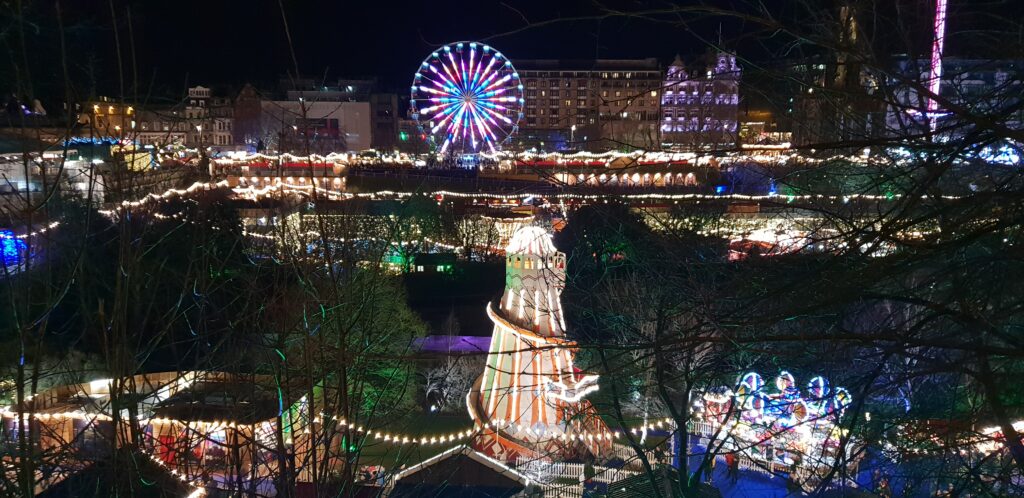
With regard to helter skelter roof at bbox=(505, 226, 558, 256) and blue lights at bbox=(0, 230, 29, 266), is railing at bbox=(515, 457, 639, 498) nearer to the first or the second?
helter skelter roof at bbox=(505, 226, 558, 256)

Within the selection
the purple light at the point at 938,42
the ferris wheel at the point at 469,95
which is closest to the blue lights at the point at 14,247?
the purple light at the point at 938,42

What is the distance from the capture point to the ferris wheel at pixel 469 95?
26219 millimetres

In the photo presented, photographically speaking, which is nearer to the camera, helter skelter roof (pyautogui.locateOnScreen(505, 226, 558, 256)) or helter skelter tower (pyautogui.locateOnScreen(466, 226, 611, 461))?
helter skelter tower (pyautogui.locateOnScreen(466, 226, 611, 461))

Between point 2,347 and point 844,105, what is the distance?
669 centimetres

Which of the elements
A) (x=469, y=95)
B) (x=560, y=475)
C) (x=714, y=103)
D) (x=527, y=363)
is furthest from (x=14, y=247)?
(x=469, y=95)

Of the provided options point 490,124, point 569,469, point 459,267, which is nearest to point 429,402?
point 569,469

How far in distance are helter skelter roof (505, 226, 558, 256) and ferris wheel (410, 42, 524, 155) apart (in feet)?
56.2

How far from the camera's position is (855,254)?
6.15 feet

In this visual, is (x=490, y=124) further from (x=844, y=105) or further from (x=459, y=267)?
(x=844, y=105)

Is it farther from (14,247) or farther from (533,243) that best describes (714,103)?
(533,243)

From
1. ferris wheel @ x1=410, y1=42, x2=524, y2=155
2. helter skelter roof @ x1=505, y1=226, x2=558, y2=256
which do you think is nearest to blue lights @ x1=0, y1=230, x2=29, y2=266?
helter skelter roof @ x1=505, y1=226, x2=558, y2=256

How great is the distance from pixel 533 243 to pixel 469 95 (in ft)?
60.4

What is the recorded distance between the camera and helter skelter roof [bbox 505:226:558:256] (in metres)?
8.91

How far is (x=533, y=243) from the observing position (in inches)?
352
